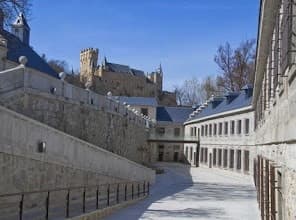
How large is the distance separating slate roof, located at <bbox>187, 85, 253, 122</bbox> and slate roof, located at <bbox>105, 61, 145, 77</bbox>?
144 feet

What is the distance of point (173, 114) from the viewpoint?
70062 millimetres

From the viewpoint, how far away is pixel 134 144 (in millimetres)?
40250

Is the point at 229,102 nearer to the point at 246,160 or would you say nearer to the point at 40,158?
the point at 246,160

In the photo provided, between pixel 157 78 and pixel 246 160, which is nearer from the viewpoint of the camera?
pixel 246 160

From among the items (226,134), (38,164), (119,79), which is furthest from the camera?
(119,79)

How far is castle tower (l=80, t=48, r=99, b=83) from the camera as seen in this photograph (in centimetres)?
10231

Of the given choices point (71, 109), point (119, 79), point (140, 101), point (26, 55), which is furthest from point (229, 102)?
point (119, 79)

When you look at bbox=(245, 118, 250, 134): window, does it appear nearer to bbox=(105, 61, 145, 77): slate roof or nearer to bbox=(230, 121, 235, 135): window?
bbox=(230, 121, 235, 135): window

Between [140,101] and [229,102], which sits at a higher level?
[140,101]

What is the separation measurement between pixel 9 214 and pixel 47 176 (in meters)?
2.87

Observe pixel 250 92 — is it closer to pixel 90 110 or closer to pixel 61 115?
pixel 90 110

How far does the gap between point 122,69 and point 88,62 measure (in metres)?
8.10

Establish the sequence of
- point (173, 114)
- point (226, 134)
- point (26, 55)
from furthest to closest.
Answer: point (173, 114) < point (226, 134) < point (26, 55)

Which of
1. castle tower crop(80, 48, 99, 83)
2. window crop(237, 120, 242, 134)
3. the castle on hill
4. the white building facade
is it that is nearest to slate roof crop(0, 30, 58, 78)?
the white building facade
